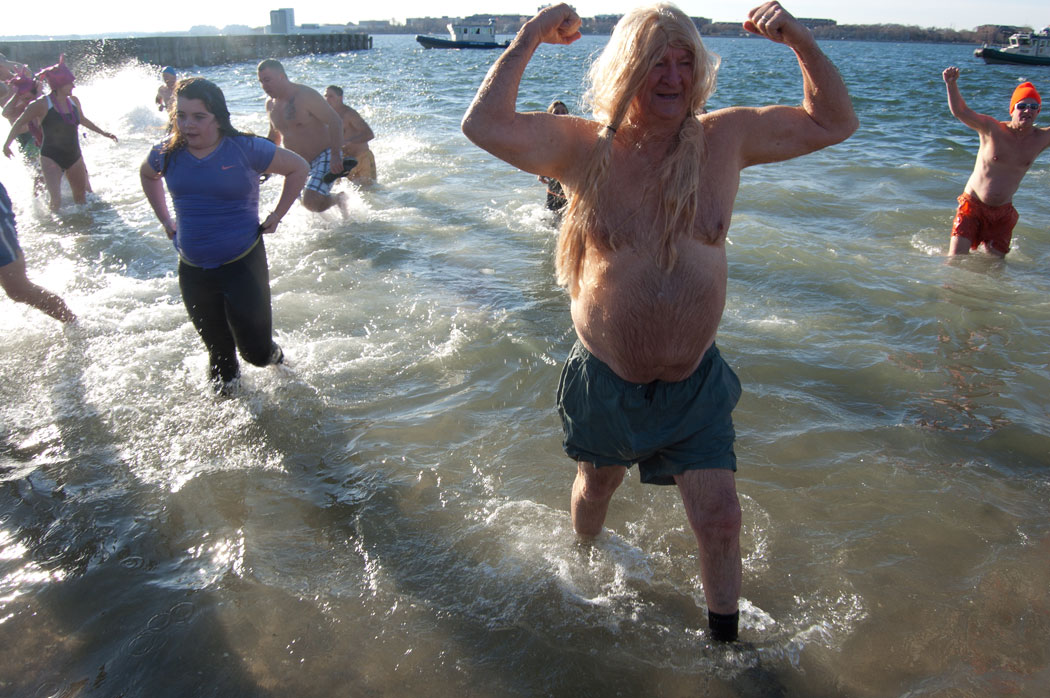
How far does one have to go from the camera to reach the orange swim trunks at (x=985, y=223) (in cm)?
705

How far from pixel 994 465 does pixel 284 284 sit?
5.61 meters

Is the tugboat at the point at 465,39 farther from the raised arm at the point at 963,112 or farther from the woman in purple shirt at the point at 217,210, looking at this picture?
the woman in purple shirt at the point at 217,210

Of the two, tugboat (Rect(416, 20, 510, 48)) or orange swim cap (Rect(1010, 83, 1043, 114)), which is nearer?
orange swim cap (Rect(1010, 83, 1043, 114))

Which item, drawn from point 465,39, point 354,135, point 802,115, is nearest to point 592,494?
point 802,115

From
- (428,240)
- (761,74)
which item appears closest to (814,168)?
(428,240)

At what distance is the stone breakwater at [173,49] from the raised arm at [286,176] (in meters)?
31.3

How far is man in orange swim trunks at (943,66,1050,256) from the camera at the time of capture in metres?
6.71

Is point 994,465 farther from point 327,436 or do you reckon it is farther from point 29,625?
point 29,625

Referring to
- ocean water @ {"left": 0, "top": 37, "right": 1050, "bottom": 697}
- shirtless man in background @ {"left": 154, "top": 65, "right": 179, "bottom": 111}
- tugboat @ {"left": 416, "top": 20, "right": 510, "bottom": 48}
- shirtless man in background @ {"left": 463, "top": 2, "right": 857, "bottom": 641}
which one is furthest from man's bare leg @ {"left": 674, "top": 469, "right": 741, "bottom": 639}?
tugboat @ {"left": 416, "top": 20, "right": 510, "bottom": 48}

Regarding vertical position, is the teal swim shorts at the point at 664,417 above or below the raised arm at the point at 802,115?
below

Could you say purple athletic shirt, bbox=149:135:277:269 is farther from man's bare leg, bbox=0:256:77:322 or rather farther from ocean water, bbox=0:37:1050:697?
man's bare leg, bbox=0:256:77:322

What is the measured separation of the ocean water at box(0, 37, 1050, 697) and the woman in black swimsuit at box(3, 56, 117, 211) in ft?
8.17

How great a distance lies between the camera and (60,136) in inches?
354

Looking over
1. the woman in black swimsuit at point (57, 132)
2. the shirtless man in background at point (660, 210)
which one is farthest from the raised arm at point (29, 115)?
the shirtless man in background at point (660, 210)
